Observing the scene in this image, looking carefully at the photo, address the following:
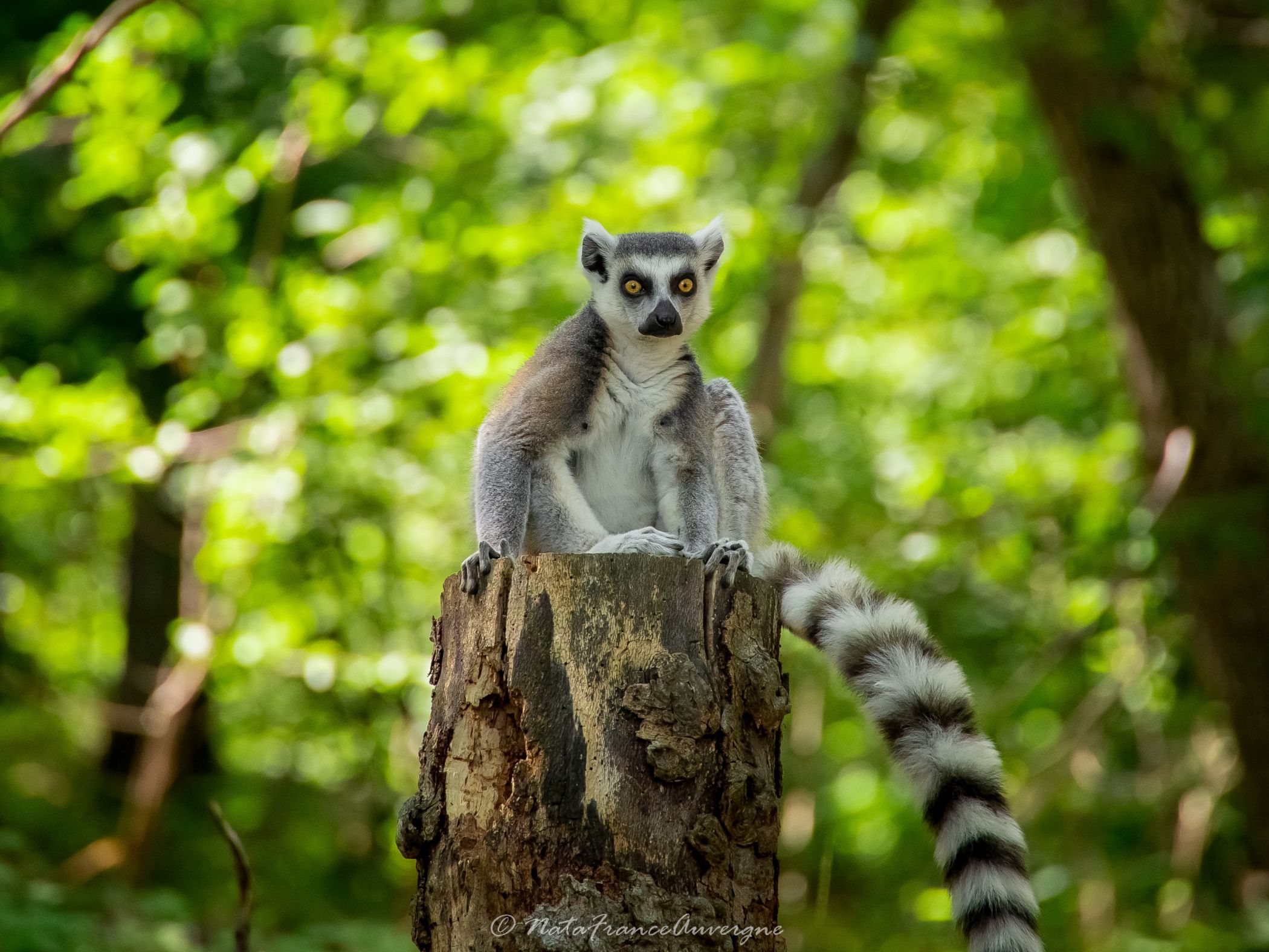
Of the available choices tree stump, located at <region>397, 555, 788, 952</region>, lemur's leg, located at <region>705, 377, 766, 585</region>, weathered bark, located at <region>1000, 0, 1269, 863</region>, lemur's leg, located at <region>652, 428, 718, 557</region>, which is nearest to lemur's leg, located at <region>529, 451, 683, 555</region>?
lemur's leg, located at <region>652, 428, 718, 557</region>

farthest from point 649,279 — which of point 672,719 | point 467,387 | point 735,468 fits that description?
point 672,719

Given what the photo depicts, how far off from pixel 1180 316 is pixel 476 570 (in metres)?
5.23

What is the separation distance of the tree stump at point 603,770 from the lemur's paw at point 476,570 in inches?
3.6

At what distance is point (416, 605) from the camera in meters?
9.55

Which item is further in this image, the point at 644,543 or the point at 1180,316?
the point at 1180,316

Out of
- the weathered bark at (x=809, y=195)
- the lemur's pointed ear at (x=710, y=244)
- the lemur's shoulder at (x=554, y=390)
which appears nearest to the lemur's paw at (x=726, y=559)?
the lemur's shoulder at (x=554, y=390)

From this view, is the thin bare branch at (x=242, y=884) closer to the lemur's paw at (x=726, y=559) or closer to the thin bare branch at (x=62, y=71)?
the lemur's paw at (x=726, y=559)

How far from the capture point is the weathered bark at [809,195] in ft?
27.3

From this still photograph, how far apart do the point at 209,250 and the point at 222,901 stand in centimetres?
555

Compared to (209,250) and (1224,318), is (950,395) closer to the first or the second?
(1224,318)

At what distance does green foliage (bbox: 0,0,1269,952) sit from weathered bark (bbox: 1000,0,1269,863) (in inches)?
14.3

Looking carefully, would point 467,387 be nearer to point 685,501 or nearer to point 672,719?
point 685,501

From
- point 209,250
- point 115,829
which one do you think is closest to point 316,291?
point 209,250

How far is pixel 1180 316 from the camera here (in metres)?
6.93
